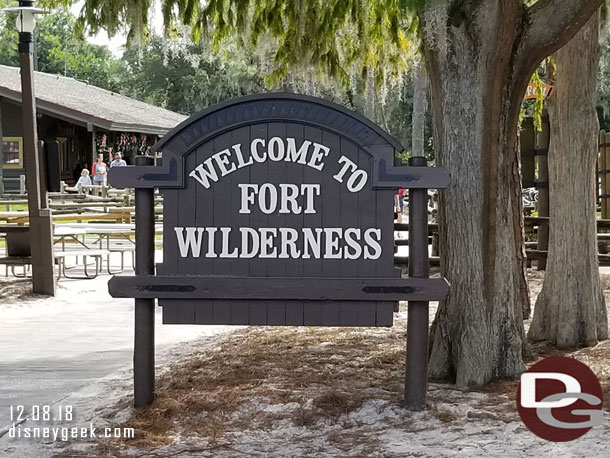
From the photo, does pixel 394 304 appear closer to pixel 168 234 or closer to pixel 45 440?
→ pixel 168 234

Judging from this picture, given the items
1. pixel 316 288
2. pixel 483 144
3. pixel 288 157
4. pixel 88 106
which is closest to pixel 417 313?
pixel 316 288

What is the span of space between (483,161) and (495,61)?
640 mm

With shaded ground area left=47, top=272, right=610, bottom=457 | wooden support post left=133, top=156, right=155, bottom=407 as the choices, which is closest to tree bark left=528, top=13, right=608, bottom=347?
shaded ground area left=47, top=272, right=610, bottom=457

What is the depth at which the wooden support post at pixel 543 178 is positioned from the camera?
14.4 meters

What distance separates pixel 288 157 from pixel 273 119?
9.1 inches

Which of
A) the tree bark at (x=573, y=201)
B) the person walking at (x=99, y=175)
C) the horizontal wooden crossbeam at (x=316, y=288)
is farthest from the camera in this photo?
the person walking at (x=99, y=175)

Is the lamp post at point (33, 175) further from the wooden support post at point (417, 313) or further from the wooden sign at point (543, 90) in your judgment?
the wooden support post at point (417, 313)

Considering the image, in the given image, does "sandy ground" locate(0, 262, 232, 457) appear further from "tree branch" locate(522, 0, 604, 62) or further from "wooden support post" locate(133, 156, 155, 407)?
"tree branch" locate(522, 0, 604, 62)

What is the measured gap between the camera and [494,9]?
6703 mm

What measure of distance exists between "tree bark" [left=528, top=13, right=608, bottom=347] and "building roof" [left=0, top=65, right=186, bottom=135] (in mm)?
23060

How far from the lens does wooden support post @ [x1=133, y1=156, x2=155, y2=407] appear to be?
6.18 m

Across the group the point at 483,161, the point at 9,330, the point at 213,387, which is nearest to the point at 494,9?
the point at 483,161

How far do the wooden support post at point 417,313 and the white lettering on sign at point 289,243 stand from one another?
0.71 ft

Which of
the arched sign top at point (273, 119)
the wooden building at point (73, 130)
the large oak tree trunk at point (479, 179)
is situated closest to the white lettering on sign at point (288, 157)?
the arched sign top at point (273, 119)
